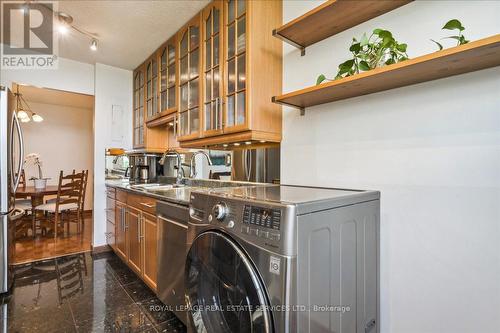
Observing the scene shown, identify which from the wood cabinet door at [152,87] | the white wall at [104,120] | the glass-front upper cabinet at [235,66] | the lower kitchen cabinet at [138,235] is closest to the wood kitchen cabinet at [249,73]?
the glass-front upper cabinet at [235,66]

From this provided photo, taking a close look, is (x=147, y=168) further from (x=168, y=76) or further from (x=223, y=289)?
(x=223, y=289)

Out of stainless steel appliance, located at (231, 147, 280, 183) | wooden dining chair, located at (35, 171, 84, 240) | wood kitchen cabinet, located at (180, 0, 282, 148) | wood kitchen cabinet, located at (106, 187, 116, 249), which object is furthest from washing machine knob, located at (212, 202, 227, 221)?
wooden dining chair, located at (35, 171, 84, 240)

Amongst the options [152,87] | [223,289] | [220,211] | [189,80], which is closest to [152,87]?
[152,87]

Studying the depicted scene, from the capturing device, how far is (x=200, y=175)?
2936 mm

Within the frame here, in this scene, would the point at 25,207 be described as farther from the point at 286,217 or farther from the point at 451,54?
the point at 451,54

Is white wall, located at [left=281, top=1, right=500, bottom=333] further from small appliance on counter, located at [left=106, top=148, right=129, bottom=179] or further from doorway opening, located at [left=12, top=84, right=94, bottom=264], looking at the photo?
doorway opening, located at [left=12, top=84, right=94, bottom=264]

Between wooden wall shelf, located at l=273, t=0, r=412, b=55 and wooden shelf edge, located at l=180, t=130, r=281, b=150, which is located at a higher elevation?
wooden wall shelf, located at l=273, t=0, r=412, b=55

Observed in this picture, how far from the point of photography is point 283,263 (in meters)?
0.86

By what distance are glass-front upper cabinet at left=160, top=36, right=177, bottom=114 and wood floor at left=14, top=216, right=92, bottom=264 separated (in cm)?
222

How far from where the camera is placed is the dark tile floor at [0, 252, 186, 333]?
178 cm

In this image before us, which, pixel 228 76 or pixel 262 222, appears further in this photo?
pixel 228 76

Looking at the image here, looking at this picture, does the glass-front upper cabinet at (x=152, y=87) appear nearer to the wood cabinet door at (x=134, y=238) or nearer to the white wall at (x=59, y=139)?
the wood cabinet door at (x=134, y=238)

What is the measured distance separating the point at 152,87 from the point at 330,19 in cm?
236

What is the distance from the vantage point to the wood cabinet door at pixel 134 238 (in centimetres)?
234
